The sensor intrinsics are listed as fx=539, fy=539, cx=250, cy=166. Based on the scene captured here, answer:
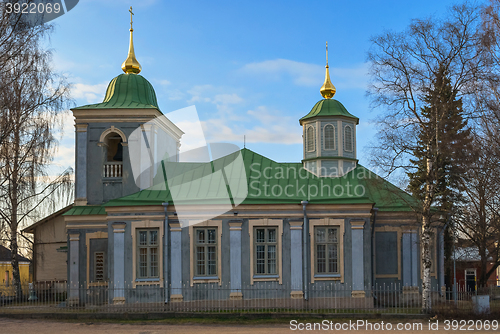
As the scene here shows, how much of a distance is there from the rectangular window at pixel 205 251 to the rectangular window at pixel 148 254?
1666 millimetres

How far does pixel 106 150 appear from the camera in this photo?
24.8 meters

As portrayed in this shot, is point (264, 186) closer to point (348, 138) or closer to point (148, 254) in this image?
point (348, 138)

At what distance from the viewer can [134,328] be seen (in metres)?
17.8

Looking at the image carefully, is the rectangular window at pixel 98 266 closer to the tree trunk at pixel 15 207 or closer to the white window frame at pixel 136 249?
the white window frame at pixel 136 249

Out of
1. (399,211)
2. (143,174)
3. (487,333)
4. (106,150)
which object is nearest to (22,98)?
(106,150)

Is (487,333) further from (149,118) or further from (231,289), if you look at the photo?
(149,118)

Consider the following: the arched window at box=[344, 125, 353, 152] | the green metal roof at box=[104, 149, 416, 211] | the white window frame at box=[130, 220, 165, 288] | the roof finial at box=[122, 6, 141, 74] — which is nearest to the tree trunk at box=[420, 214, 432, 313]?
the green metal roof at box=[104, 149, 416, 211]

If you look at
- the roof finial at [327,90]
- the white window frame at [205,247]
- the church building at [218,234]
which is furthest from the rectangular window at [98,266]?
the roof finial at [327,90]

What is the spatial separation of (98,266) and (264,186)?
27.1ft

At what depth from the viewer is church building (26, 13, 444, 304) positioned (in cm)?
2212

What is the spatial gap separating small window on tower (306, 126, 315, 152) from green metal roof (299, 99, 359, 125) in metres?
0.62

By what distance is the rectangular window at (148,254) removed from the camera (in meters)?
22.2

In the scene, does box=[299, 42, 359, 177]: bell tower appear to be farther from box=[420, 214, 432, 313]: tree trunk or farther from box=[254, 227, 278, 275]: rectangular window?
box=[420, 214, 432, 313]: tree trunk

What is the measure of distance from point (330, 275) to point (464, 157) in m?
7.09
